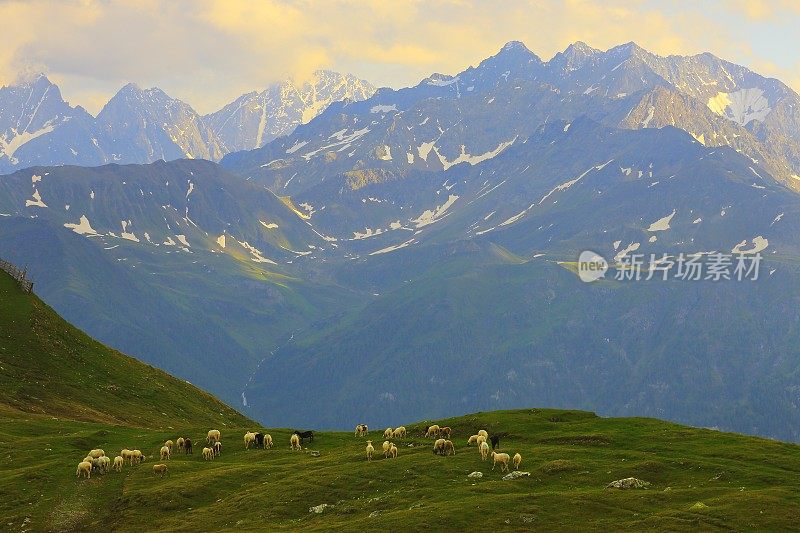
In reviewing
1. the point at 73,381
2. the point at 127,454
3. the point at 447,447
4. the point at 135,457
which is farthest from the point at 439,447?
the point at 73,381

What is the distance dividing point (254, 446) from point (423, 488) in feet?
104

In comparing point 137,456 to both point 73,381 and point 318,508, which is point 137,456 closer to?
point 318,508

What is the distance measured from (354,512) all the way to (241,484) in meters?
13.5

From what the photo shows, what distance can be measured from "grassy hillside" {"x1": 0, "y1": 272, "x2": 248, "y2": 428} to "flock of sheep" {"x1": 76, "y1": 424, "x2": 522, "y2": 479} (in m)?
35.4

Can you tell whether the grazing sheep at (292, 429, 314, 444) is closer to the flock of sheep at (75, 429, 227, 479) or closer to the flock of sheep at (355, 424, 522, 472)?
the flock of sheep at (75, 429, 227, 479)

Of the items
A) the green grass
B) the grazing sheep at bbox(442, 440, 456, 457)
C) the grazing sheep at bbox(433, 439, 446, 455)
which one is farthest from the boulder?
the grazing sheep at bbox(442, 440, 456, 457)

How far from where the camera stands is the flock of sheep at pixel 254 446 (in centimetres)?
7925

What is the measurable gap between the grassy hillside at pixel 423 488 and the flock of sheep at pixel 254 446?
1089mm

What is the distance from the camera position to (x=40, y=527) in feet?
216

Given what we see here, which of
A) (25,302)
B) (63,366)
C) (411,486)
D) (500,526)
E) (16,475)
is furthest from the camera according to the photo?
(25,302)

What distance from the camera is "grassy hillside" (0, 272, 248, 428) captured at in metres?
130

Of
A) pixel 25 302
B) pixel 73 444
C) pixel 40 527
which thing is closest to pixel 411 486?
pixel 40 527

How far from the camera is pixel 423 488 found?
71062mm

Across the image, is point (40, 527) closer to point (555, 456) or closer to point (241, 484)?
point (241, 484)
